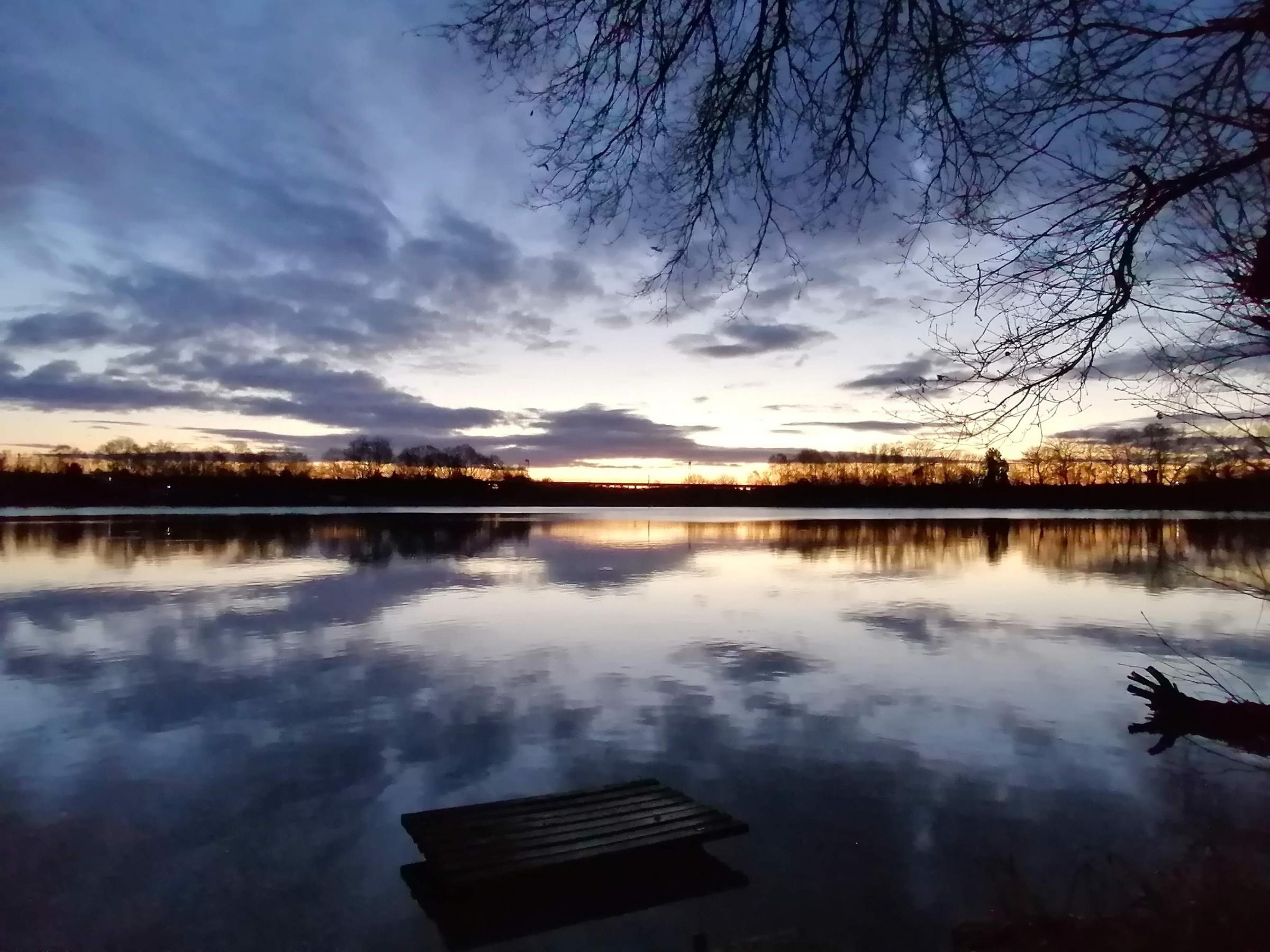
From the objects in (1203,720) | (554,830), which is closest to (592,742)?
(554,830)

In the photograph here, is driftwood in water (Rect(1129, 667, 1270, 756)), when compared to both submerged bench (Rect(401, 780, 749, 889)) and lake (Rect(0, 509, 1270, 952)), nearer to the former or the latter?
lake (Rect(0, 509, 1270, 952))

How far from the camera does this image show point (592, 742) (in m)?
7.84

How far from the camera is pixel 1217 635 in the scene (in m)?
13.2

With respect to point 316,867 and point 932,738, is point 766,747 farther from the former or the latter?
point 316,867

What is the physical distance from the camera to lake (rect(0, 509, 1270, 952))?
4.99 m

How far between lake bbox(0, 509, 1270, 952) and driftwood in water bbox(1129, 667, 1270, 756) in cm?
24

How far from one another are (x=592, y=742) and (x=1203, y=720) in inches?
238

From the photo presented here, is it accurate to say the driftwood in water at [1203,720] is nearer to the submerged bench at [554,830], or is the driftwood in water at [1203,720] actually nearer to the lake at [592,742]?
the lake at [592,742]

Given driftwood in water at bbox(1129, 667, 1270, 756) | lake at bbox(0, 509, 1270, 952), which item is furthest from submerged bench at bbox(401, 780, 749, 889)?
driftwood in water at bbox(1129, 667, 1270, 756)

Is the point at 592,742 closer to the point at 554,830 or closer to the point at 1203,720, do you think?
the point at 554,830

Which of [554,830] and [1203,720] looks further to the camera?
[1203,720]

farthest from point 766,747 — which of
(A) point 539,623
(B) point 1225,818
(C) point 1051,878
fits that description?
(A) point 539,623

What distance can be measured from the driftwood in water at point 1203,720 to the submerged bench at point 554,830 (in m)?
4.80

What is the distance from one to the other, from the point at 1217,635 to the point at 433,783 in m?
12.1
